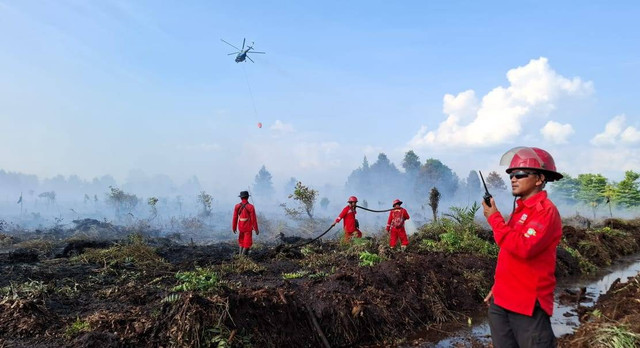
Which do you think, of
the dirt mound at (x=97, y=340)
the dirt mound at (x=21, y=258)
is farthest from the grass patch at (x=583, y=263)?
the dirt mound at (x=21, y=258)

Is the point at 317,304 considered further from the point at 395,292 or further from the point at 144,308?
the point at 144,308

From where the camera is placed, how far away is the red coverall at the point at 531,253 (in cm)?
279

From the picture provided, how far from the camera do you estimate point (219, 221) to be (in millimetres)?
54500

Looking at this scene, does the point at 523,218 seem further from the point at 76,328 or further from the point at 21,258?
the point at 21,258

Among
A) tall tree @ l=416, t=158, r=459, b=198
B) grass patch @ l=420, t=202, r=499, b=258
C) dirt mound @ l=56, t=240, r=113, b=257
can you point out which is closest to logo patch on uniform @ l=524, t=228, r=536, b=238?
grass patch @ l=420, t=202, r=499, b=258

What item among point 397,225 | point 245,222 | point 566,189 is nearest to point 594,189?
point 566,189

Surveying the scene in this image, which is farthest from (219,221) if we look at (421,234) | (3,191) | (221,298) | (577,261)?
(3,191)

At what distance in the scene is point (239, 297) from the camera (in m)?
5.26

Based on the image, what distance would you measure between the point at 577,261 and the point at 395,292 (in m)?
8.62

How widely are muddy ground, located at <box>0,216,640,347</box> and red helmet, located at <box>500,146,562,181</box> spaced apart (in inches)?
122

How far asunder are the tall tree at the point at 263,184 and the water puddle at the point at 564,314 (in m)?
101

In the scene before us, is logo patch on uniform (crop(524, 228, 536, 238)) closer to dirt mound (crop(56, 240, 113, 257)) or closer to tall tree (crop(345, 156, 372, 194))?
dirt mound (crop(56, 240, 113, 257))

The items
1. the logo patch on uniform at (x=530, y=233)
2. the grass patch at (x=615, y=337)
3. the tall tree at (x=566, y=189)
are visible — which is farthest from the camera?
the tall tree at (x=566, y=189)

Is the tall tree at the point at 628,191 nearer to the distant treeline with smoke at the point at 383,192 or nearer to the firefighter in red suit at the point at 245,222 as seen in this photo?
the distant treeline with smoke at the point at 383,192
